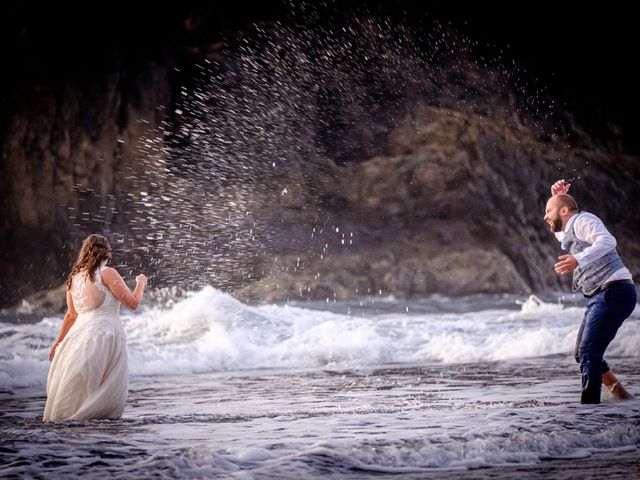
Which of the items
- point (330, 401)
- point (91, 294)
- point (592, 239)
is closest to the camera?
point (592, 239)

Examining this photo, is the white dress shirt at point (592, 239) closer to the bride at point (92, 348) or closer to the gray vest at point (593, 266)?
the gray vest at point (593, 266)

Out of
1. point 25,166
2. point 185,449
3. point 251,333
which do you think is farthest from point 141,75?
point 185,449

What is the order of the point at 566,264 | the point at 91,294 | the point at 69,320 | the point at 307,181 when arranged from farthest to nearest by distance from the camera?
the point at 307,181, the point at 69,320, the point at 91,294, the point at 566,264

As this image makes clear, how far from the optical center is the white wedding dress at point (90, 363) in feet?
17.2

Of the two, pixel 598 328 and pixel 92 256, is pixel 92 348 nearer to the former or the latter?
pixel 92 256

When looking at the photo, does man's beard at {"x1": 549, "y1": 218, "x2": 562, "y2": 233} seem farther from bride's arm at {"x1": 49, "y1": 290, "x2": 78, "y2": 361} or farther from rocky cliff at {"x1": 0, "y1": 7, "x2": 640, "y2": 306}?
rocky cliff at {"x1": 0, "y1": 7, "x2": 640, "y2": 306}

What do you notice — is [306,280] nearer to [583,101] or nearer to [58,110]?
[58,110]

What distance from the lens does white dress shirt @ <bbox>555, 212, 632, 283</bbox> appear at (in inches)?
190

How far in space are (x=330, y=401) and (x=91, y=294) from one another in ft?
6.20

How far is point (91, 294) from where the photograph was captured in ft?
17.6

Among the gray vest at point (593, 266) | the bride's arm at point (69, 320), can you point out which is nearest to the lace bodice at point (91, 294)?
the bride's arm at point (69, 320)

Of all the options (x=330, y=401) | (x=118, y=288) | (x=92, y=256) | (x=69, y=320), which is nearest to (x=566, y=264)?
(x=330, y=401)

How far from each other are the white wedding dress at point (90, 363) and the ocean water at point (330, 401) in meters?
0.21

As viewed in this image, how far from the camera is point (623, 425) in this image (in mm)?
4176
